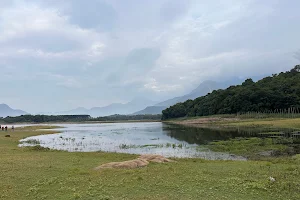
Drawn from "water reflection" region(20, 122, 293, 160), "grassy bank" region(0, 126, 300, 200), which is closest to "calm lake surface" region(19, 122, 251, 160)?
"water reflection" region(20, 122, 293, 160)

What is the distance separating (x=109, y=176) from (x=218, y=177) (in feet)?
20.3

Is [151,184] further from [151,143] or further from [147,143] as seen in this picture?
[147,143]

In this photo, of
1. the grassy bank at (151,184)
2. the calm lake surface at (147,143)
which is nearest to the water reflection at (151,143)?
the calm lake surface at (147,143)

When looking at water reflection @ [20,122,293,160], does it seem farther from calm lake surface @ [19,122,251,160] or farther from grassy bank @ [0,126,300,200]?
grassy bank @ [0,126,300,200]

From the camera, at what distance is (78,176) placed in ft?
53.7

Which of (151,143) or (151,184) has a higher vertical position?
(151,184)

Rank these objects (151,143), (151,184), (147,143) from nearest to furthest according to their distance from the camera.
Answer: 1. (151,184)
2. (151,143)
3. (147,143)

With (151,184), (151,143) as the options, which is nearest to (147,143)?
(151,143)

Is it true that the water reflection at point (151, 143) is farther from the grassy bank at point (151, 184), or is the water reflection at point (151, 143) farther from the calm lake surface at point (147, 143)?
the grassy bank at point (151, 184)

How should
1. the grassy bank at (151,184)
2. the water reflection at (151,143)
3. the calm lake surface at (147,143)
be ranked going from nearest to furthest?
the grassy bank at (151,184) < the calm lake surface at (147,143) < the water reflection at (151,143)

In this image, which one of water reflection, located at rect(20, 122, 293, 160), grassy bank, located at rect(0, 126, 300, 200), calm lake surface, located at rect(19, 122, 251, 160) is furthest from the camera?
water reflection, located at rect(20, 122, 293, 160)

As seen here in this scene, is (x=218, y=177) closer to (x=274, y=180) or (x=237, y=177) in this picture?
(x=237, y=177)

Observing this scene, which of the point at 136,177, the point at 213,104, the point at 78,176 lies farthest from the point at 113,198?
the point at 213,104

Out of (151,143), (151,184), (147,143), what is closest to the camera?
(151,184)
